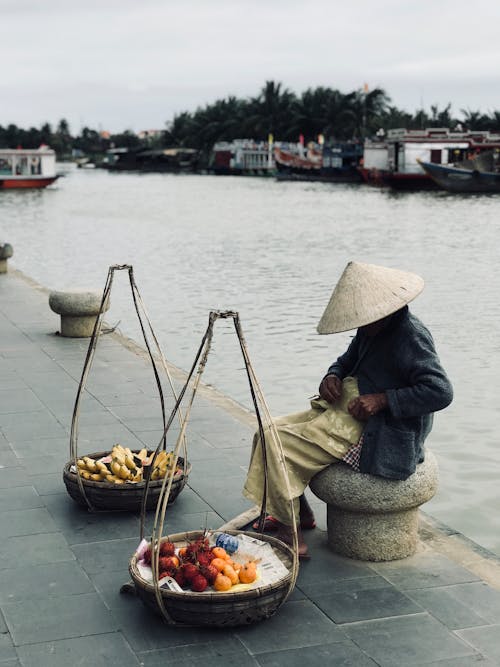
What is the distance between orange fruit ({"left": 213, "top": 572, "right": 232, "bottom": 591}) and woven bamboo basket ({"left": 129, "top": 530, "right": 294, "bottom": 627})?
0.08m

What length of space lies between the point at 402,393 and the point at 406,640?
105cm

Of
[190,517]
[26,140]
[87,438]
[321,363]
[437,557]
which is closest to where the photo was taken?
[437,557]

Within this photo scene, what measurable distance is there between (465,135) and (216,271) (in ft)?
180

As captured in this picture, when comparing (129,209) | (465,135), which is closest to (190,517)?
(129,209)

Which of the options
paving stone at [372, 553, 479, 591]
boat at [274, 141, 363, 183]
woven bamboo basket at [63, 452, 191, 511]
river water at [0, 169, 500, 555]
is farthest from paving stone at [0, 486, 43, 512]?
boat at [274, 141, 363, 183]

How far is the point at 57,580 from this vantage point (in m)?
4.36

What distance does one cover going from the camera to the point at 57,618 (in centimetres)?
399

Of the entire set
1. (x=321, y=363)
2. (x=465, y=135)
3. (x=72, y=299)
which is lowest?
(x=321, y=363)

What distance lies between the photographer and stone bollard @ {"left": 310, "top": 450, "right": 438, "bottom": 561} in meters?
4.45

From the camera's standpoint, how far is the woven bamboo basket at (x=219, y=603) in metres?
3.81

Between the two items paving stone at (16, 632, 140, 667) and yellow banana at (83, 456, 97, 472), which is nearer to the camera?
paving stone at (16, 632, 140, 667)

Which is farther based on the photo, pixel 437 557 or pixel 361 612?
pixel 437 557

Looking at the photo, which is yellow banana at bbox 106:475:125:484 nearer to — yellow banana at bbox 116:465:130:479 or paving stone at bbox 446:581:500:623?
yellow banana at bbox 116:465:130:479

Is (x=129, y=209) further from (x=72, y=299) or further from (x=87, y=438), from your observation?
(x=87, y=438)
